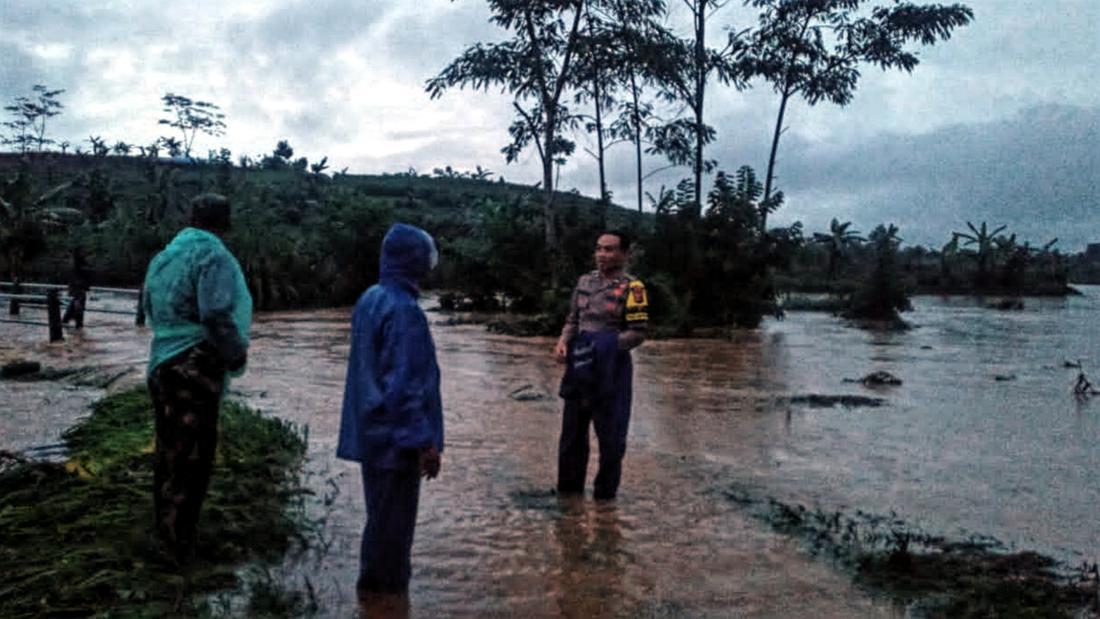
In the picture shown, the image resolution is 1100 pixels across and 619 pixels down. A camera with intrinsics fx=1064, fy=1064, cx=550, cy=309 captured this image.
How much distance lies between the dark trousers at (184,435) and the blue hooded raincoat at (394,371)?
582 millimetres

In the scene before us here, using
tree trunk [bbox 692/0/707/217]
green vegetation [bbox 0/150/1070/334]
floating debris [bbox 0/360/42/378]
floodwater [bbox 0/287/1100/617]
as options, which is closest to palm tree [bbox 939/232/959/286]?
green vegetation [bbox 0/150/1070/334]

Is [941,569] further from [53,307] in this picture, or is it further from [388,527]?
[53,307]

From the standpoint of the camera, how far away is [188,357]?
164 inches

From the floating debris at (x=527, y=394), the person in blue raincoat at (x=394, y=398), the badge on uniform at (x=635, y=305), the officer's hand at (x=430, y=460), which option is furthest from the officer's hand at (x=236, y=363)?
the floating debris at (x=527, y=394)

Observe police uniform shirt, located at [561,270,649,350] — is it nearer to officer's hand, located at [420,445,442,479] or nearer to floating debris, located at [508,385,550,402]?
officer's hand, located at [420,445,442,479]

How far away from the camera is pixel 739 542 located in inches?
207

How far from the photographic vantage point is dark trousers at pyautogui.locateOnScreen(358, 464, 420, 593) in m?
4.04

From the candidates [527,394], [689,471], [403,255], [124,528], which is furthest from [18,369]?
[403,255]

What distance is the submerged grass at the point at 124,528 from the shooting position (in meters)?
3.68

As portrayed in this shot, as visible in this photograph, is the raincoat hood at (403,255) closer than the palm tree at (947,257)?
Yes

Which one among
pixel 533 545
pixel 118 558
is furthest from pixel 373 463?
pixel 533 545

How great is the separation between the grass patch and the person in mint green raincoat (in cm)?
282

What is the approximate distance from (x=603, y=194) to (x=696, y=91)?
3604mm

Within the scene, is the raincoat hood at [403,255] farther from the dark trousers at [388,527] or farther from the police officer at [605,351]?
the police officer at [605,351]
